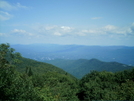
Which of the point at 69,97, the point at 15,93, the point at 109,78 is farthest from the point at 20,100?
the point at 109,78

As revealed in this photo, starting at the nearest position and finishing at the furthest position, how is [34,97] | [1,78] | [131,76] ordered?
[1,78] < [34,97] < [131,76]

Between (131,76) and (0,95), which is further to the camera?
(131,76)

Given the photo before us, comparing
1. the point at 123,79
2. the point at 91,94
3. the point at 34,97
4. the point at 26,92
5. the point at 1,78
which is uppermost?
the point at 1,78

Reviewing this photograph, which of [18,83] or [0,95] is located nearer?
[0,95]

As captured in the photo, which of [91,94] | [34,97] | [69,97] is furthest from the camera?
[91,94]

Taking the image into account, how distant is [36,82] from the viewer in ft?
81.9

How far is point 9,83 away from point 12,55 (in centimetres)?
2953

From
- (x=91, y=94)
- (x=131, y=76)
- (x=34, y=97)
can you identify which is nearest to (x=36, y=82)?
(x=91, y=94)

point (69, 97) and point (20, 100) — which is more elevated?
point (20, 100)

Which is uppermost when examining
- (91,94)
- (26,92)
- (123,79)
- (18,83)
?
(18,83)

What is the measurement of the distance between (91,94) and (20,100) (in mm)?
16260

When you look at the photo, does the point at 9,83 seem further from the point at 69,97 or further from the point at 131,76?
the point at 131,76

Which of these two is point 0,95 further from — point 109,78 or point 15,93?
point 109,78

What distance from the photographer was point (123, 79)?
1137 inches
